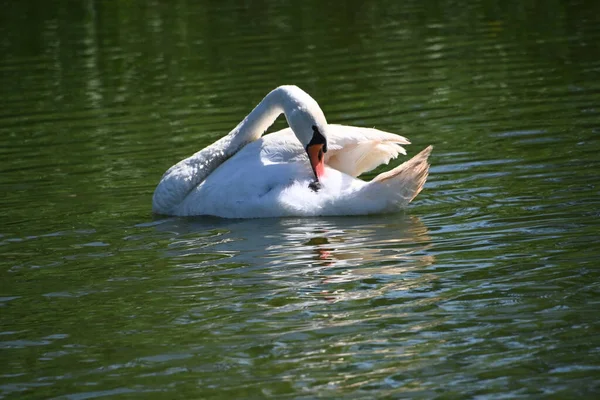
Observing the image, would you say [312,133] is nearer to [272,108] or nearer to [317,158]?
[317,158]

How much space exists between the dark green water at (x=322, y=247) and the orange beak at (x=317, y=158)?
386 millimetres

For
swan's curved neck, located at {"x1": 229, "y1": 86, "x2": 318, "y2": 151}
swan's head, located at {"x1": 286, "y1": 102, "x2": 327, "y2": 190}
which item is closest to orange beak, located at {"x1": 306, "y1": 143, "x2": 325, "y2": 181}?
swan's head, located at {"x1": 286, "y1": 102, "x2": 327, "y2": 190}

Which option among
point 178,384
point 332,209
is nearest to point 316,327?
point 178,384

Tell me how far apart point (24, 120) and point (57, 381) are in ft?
28.5

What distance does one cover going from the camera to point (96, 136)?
41.3 ft

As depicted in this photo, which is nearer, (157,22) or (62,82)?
(62,82)

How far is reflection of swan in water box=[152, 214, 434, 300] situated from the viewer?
6.77 metres

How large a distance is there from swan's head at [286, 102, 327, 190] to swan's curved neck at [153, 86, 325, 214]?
0.32m

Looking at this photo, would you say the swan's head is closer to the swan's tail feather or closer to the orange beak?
the orange beak

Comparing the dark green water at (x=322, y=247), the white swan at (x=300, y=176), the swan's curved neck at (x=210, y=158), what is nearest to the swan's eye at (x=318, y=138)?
the white swan at (x=300, y=176)

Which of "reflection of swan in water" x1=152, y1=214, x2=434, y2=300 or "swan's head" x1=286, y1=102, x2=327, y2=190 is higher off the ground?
"swan's head" x1=286, y1=102, x2=327, y2=190

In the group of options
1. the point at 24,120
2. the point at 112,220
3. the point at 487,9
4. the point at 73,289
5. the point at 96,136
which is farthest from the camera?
the point at 487,9

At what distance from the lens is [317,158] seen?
8430mm

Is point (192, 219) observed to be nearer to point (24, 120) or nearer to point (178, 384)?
point (178, 384)
